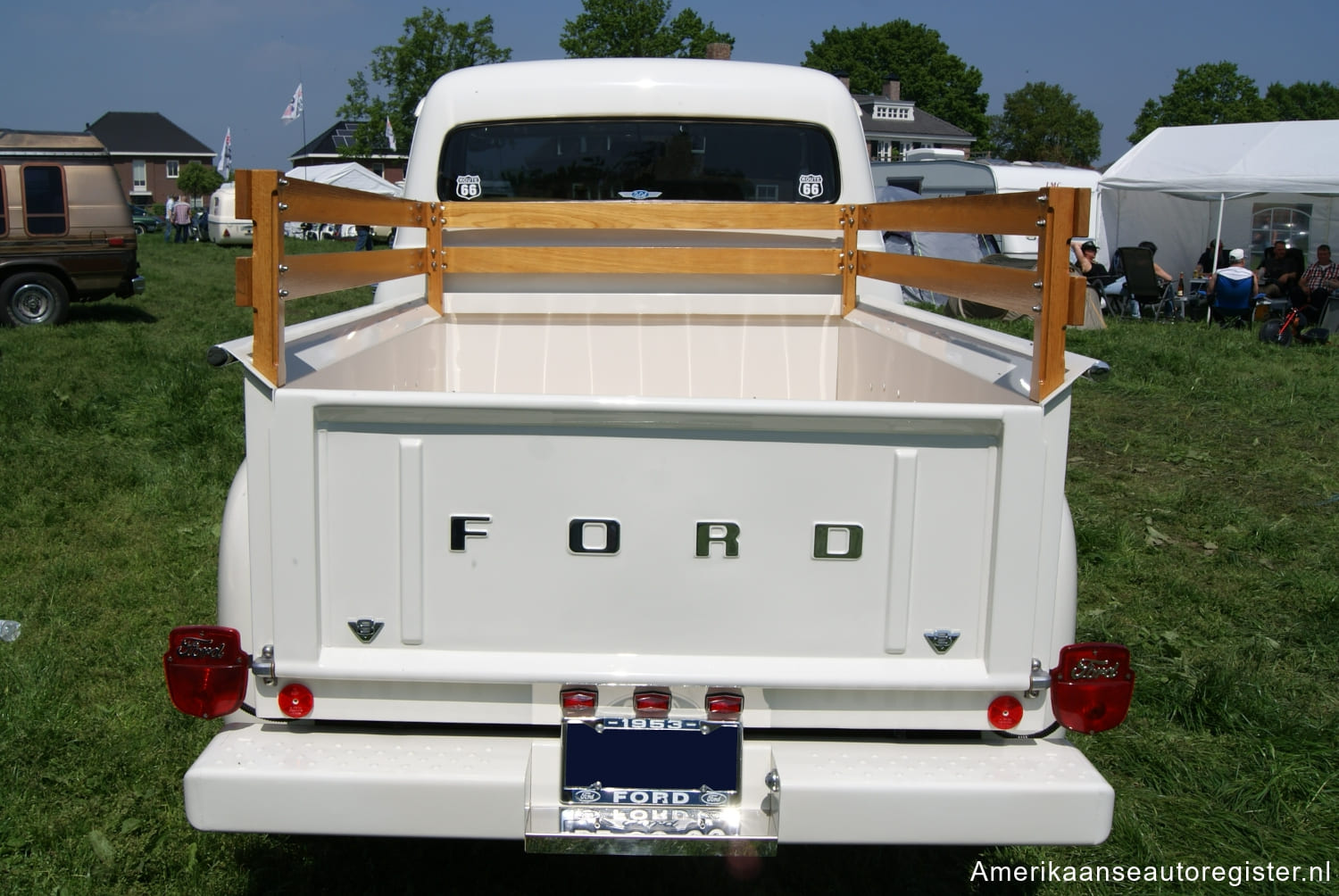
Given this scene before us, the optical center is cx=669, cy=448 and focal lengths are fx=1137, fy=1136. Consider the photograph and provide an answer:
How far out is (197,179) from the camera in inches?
2509

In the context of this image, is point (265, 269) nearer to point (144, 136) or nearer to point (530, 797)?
point (530, 797)

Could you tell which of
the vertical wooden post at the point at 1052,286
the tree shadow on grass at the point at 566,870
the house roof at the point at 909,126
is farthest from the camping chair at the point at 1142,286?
the house roof at the point at 909,126

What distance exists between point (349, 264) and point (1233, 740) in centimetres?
318

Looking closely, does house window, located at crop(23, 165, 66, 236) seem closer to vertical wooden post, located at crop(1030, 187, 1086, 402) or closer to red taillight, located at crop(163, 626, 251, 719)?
red taillight, located at crop(163, 626, 251, 719)

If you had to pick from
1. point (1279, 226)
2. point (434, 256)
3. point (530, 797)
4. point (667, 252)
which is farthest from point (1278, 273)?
point (530, 797)

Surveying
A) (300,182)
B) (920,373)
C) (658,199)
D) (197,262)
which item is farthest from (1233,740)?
(197,262)

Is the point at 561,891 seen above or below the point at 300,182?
below

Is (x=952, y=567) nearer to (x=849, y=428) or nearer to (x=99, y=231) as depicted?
(x=849, y=428)

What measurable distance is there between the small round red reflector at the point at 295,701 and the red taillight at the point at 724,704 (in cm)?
84

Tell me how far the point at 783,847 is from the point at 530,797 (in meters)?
1.22

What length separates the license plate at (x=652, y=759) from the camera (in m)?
2.31

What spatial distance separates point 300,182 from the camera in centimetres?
243

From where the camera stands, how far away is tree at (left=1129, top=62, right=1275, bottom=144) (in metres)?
81.2

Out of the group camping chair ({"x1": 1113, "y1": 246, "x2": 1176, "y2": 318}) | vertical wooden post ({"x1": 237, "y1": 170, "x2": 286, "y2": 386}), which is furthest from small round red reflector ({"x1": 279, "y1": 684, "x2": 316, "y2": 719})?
camping chair ({"x1": 1113, "y1": 246, "x2": 1176, "y2": 318})
